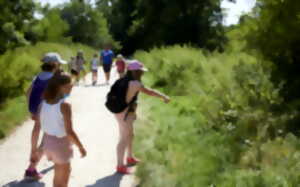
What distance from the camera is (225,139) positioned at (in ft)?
29.5

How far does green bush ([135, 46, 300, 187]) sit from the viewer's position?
6.54 meters

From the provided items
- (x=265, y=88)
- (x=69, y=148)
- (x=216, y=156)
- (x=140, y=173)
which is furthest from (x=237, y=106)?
(x=69, y=148)

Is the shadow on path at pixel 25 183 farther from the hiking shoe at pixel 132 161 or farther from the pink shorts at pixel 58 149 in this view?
the pink shorts at pixel 58 149

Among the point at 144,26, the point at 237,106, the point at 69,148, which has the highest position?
the point at 69,148

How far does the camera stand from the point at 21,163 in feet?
29.1

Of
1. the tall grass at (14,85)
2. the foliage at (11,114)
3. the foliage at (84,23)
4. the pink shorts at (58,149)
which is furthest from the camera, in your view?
the foliage at (84,23)

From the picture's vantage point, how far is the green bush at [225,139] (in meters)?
6.54

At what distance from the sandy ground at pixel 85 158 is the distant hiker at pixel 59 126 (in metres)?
1.82

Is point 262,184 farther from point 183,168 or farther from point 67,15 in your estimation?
point 67,15

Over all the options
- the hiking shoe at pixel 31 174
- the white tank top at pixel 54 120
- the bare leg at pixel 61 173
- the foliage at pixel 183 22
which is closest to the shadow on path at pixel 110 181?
the hiking shoe at pixel 31 174

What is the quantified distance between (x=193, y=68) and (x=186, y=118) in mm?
9454

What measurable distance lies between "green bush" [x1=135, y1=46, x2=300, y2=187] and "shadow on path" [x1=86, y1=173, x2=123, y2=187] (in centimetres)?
42

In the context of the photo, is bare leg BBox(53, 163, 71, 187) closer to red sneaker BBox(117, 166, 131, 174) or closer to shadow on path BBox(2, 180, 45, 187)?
shadow on path BBox(2, 180, 45, 187)

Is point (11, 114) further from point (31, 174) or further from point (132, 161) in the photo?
point (31, 174)
